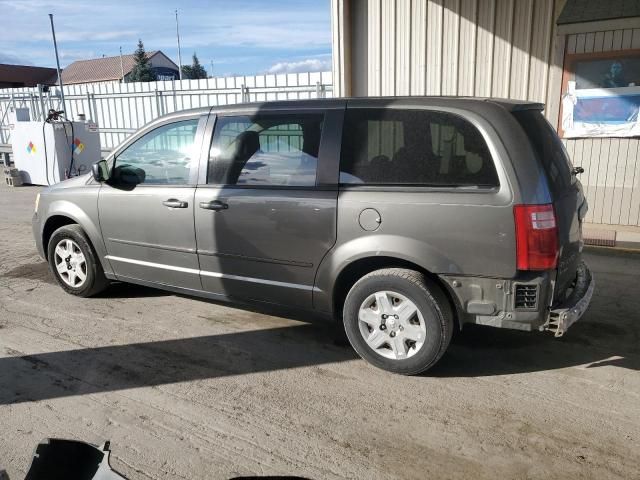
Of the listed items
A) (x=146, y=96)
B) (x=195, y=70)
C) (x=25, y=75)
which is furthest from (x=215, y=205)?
(x=195, y=70)

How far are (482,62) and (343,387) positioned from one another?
19.9 feet

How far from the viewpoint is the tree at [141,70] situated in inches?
2813

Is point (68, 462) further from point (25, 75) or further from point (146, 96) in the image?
point (25, 75)

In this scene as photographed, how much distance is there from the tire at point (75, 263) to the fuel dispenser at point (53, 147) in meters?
7.49

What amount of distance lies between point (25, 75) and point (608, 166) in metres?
61.3

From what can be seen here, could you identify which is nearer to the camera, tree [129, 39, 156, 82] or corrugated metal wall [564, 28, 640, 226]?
corrugated metal wall [564, 28, 640, 226]

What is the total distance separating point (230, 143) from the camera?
14.2ft

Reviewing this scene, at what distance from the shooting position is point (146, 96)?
48.8 ft

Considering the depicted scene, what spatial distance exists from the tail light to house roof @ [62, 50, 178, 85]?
73353 millimetres

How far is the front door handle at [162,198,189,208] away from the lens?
14.5 ft

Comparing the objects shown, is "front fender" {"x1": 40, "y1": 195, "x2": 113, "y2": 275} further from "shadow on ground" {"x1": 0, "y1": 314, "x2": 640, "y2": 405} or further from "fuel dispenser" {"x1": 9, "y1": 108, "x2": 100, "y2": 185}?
"fuel dispenser" {"x1": 9, "y1": 108, "x2": 100, "y2": 185}

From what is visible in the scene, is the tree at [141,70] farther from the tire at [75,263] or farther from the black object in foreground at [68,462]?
the black object in foreground at [68,462]

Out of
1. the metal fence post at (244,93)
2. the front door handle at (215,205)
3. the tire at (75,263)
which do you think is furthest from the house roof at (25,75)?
the front door handle at (215,205)

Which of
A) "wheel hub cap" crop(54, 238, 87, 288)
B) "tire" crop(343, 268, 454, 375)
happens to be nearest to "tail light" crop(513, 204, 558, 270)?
"tire" crop(343, 268, 454, 375)
